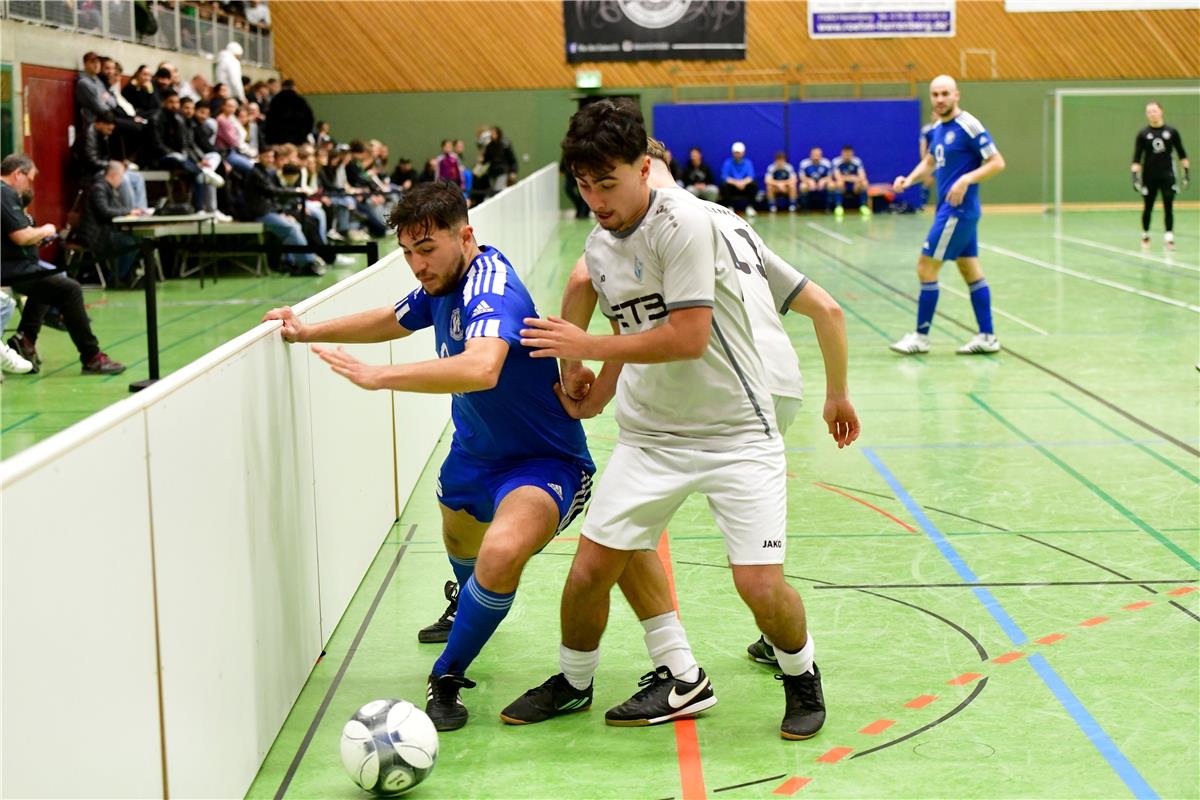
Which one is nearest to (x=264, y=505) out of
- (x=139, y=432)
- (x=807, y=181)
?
(x=139, y=432)

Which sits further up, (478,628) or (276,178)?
(276,178)

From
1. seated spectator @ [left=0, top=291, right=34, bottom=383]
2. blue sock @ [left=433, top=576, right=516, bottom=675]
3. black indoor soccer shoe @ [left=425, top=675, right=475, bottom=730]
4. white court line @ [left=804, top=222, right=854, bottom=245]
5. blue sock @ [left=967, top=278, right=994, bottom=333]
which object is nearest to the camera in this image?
blue sock @ [left=433, top=576, right=516, bottom=675]

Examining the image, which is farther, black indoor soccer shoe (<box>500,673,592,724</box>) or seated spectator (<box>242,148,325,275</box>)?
seated spectator (<box>242,148,325,275</box>)

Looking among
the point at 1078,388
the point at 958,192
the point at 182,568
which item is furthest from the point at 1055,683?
the point at 958,192

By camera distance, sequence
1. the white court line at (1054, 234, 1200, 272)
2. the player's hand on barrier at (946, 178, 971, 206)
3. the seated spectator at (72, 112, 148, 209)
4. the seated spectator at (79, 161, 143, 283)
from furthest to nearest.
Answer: the white court line at (1054, 234, 1200, 272), the seated spectator at (72, 112, 148, 209), the seated spectator at (79, 161, 143, 283), the player's hand on barrier at (946, 178, 971, 206)

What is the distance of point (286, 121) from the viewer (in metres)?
24.8

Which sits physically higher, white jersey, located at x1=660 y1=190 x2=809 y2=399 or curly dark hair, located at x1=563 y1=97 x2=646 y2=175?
curly dark hair, located at x1=563 y1=97 x2=646 y2=175

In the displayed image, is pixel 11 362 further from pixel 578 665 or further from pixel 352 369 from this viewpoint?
pixel 352 369

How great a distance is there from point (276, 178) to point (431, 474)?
12679 mm

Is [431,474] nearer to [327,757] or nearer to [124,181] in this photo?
[327,757]

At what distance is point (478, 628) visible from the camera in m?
4.48

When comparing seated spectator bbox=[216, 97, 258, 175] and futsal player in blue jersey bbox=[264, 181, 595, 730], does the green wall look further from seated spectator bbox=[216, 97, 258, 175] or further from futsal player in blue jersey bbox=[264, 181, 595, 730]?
futsal player in blue jersey bbox=[264, 181, 595, 730]

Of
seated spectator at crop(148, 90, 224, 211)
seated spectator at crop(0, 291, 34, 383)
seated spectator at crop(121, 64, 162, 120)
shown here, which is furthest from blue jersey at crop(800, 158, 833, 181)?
seated spectator at crop(0, 291, 34, 383)

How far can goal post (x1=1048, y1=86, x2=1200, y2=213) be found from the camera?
32.5 m
